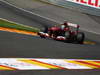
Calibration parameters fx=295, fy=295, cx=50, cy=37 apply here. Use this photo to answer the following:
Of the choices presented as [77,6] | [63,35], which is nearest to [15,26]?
[63,35]

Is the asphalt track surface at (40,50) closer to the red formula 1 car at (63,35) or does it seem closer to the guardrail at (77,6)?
the red formula 1 car at (63,35)

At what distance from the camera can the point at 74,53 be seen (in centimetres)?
1434

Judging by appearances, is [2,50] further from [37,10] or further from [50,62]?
[37,10]

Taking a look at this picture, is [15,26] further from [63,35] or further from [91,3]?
[91,3]

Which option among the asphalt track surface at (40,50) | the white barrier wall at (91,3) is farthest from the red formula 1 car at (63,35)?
the white barrier wall at (91,3)

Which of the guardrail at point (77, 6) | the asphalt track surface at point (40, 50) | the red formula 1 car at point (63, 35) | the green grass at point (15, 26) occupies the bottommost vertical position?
the asphalt track surface at point (40, 50)

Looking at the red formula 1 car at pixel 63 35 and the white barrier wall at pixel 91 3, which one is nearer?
the red formula 1 car at pixel 63 35

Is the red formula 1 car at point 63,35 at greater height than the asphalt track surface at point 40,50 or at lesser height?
greater

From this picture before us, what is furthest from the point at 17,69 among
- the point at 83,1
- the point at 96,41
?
the point at 83,1

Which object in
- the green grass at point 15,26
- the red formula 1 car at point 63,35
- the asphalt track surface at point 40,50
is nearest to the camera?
the asphalt track surface at point 40,50

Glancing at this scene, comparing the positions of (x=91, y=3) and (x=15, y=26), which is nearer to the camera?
(x=15, y=26)

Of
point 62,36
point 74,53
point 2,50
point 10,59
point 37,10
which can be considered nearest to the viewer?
point 10,59

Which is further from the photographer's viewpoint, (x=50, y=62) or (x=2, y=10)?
(x=2, y=10)

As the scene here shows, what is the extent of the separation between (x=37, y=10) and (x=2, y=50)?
13171 millimetres
